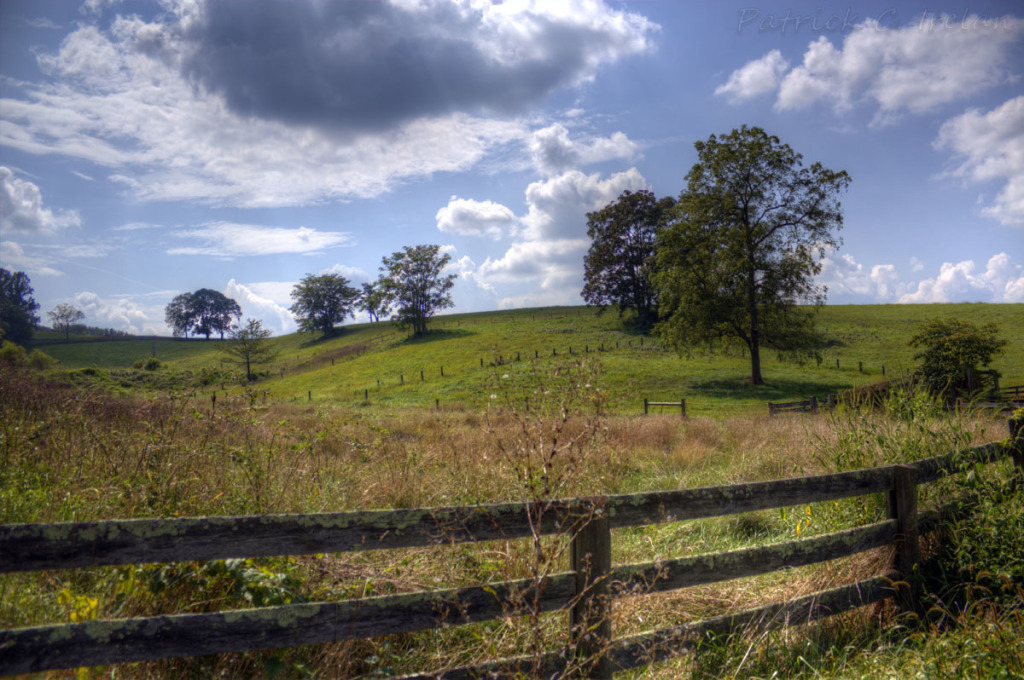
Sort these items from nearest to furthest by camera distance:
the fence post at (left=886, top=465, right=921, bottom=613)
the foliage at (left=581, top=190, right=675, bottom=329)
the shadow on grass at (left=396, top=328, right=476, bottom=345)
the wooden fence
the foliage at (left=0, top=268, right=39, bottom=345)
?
the wooden fence
the fence post at (left=886, top=465, right=921, bottom=613)
the foliage at (left=581, top=190, right=675, bottom=329)
the shadow on grass at (left=396, top=328, right=476, bottom=345)
the foliage at (left=0, top=268, right=39, bottom=345)

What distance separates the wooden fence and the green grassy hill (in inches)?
497

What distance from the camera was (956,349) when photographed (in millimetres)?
26734

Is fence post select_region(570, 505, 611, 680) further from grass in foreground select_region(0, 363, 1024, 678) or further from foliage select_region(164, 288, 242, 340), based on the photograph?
foliage select_region(164, 288, 242, 340)

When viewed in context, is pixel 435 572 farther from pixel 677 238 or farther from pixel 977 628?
pixel 677 238

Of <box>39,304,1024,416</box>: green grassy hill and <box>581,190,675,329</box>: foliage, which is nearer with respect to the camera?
<box>39,304,1024,416</box>: green grassy hill

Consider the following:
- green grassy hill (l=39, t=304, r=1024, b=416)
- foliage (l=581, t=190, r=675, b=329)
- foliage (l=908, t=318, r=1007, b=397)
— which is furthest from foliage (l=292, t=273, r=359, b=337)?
foliage (l=908, t=318, r=1007, b=397)

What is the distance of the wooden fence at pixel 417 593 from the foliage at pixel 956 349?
2779 cm

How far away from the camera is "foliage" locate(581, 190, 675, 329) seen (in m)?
47.4

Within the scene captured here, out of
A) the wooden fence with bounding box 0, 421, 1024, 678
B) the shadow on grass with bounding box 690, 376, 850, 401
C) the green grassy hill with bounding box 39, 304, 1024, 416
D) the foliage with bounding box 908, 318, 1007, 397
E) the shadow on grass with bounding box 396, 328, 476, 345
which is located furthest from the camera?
the shadow on grass with bounding box 396, 328, 476, 345

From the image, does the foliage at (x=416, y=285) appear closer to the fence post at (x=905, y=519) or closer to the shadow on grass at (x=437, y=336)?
the shadow on grass at (x=437, y=336)

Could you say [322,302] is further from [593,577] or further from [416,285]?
[593,577]

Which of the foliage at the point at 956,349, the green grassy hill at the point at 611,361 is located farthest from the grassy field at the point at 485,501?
the foliage at the point at 956,349

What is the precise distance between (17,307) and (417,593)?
335ft

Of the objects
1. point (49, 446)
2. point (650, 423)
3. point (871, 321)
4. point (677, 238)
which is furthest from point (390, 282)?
point (49, 446)
